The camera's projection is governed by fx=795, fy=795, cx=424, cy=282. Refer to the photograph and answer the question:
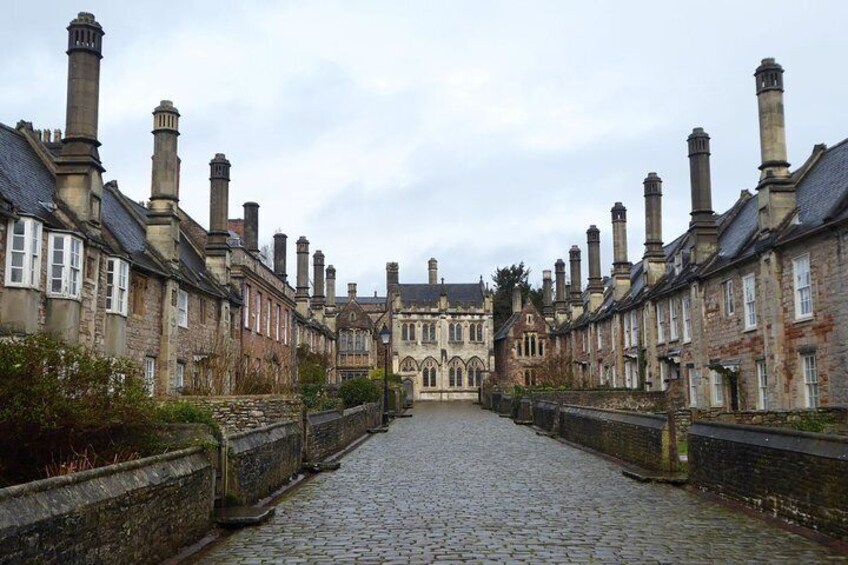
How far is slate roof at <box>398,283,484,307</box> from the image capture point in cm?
8650

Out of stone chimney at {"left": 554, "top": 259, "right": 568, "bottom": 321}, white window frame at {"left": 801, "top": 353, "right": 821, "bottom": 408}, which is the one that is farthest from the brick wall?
stone chimney at {"left": 554, "top": 259, "right": 568, "bottom": 321}

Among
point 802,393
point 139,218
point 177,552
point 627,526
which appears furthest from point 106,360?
point 139,218

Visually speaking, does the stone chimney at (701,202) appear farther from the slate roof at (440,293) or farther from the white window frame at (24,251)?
the slate roof at (440,293)

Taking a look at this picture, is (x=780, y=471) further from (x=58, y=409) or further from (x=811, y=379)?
(x=811, y=379)

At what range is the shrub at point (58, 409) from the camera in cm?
873

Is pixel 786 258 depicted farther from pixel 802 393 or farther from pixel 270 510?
pixel 270 510

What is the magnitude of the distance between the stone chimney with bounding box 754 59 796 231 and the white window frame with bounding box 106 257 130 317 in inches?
833

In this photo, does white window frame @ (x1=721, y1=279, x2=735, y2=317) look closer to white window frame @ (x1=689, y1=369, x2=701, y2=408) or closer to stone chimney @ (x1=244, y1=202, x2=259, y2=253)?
white window frame @ (x1=689, y1=369, x2=701, y2=408)

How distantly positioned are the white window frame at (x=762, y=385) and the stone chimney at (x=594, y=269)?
27677mm

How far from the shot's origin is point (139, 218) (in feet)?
106

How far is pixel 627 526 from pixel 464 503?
305 centimetres

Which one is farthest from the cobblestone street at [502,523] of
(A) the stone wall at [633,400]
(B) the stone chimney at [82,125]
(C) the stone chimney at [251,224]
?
(C) the stone chimney at [251,224]

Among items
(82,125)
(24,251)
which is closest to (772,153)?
(82,125)

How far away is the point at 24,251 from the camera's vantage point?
63.6 ft
